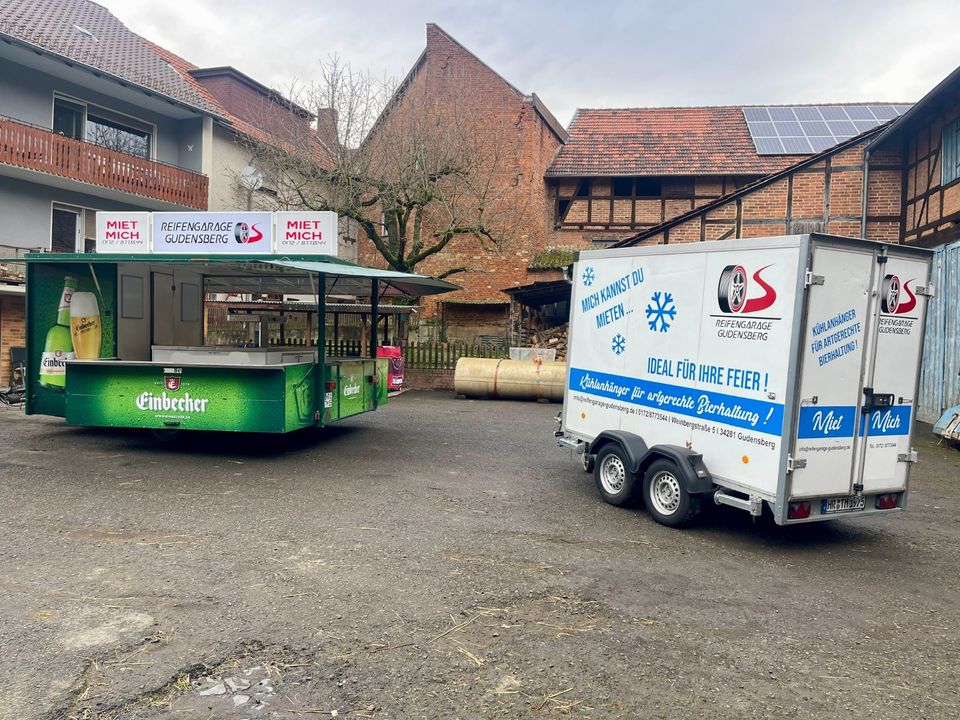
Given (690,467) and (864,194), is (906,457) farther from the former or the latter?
(864,194)

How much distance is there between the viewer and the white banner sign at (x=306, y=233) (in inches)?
408

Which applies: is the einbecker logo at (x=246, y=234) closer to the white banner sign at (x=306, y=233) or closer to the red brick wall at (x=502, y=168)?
the white banner sign at (x=306, y=233)

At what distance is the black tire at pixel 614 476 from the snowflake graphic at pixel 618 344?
0.98m

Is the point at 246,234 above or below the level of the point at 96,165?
below

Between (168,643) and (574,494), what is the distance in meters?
4.74

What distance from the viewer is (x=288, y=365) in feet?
28.9

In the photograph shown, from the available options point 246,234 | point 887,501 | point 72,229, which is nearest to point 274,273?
point 246,234

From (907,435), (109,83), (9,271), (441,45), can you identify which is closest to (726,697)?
(907,435)

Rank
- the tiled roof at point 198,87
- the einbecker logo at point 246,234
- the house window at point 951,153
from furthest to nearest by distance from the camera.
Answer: the tiled roof at point 198,87, the house window at point 951,153, the einbecker logo at point 246,234

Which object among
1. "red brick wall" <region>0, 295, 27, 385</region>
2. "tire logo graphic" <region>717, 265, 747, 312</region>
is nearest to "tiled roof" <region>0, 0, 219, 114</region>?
"red brick wall" <region>0, 295, 27, 385</region>

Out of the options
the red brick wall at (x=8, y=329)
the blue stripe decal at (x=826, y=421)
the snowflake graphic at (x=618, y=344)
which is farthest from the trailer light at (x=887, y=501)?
the red brick wall at (x=8, y=329)

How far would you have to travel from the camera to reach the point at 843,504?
19.7 ft

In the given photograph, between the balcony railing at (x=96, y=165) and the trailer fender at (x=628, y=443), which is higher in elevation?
the balcony railing at (x=96, y=165)

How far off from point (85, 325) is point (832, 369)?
9.77 m
